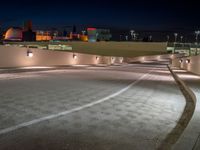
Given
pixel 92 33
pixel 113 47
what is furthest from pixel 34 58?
pixel 92 33

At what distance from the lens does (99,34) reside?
150625 mm

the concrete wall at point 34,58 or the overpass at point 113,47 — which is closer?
the concrete wall at point 34,58

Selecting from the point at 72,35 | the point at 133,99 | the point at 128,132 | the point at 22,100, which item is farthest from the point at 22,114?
the point at 72,35

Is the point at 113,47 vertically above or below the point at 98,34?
below

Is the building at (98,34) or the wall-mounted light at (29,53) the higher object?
the building at (98,34)

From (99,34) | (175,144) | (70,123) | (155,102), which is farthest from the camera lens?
(99,34)

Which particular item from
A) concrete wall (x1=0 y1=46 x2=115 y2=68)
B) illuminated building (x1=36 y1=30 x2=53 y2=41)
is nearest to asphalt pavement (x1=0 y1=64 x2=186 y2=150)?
concrete wall (x1=0 y1=46 x2=115 y2=68)

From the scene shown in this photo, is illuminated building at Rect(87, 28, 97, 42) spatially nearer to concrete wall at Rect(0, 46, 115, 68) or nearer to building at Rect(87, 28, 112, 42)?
building at Rect(87, 28, 112, 42)

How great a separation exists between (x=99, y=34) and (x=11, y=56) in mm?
125577

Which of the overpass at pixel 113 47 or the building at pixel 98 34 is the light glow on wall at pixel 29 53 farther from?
the building at pixel 98 34

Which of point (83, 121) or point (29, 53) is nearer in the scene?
point (83, 121)

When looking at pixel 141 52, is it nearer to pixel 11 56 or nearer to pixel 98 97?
pixel 11 56

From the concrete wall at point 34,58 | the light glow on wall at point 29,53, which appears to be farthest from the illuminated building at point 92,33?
the light glow on wall at point 29,53

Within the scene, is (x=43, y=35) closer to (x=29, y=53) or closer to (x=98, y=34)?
(x=98, y=34)
